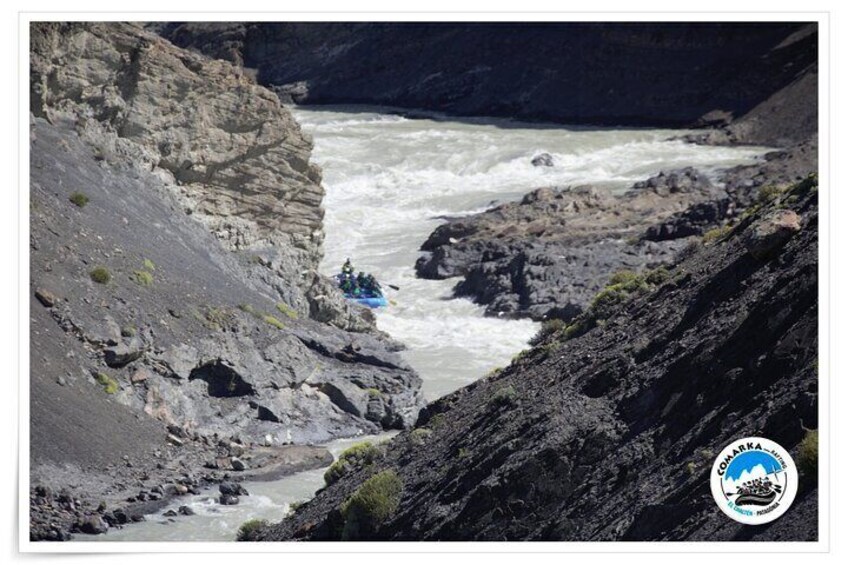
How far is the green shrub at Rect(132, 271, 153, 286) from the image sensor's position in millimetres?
41156

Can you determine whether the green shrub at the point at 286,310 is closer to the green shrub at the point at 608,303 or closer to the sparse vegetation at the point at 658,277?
the green shrub at the point at 608,303

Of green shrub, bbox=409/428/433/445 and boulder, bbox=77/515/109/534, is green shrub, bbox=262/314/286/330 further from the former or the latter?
boulder, bbox=77/515/109/534

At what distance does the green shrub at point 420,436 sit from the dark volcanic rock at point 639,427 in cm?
4

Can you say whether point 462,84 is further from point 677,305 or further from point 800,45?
point 677,305

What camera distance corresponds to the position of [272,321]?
4419 centimetres

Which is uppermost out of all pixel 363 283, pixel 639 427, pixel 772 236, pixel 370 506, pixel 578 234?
pixel 578 234

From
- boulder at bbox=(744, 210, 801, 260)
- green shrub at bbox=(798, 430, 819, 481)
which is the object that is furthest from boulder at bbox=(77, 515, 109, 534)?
green shrub at bbox=(798, 430, 819, 481)

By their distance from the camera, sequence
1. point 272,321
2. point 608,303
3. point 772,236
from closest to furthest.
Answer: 1. point 772,236
2. point 608,303
3. point 272,321

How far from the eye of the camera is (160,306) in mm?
41125

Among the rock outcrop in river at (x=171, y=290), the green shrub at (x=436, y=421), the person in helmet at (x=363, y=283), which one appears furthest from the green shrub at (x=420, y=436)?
the person in helmet at (x=363, y=283)

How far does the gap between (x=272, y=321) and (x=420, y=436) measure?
46.1 feet

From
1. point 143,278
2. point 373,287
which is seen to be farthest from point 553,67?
point 143,278

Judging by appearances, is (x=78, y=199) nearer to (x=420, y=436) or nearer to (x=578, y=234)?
(x=420, y=436)

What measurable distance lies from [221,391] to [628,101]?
296 ft
